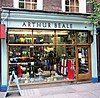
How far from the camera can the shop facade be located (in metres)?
13.8

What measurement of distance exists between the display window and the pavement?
944 millimetres

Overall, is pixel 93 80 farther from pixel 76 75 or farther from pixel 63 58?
pixel 63 58

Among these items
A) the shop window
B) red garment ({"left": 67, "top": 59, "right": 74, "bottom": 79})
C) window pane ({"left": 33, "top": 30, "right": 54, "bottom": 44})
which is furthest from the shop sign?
red garment ({"left": 67, "top": 59, "right": 74, "bottom": 79})

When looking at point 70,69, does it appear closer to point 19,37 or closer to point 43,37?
point 43,37

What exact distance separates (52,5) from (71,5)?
1.21 m

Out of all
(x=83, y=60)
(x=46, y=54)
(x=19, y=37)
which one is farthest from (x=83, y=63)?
(x=19, y=37)

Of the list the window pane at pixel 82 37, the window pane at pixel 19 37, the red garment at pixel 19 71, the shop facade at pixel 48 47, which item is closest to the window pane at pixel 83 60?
the shop facade at pixel 48 47

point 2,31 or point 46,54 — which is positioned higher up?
point 2,31

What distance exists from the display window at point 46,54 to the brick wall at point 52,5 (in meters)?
1.15

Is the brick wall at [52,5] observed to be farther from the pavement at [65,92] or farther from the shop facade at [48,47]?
the pavement at [65,92]

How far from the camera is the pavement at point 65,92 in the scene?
12.3 m

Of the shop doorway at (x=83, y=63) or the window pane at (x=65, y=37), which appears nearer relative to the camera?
the window pane at (x=65, y=37)

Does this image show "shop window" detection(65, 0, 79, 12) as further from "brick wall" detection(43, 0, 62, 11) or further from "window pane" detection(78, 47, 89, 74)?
"window pane" detection(78, 47, 89, 74)

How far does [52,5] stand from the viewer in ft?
48.3
